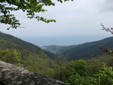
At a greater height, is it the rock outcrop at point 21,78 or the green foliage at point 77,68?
the rock outcrop at point 21,78

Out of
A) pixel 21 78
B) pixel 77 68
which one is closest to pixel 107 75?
pixel 21 78

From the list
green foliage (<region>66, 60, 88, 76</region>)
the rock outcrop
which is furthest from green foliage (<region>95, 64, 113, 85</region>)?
green foliage (<region>66, 60, 88, 76</region>)

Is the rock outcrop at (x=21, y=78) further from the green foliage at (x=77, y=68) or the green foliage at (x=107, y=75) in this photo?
the green foliage at (x=77, y=68)

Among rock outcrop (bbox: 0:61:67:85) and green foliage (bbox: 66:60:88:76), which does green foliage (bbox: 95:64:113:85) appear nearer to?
rock outcrop (bbox: 0:61:67:85)

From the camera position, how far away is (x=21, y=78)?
7.29 metres

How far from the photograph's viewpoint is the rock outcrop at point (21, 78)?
23.0 ft

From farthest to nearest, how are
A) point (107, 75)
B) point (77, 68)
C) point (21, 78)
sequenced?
point (77, 68), point (107, 75), point (21, 78)

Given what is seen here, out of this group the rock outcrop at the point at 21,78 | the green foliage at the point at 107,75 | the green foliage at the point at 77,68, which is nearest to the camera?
the rock outcrop at the point at 21,78

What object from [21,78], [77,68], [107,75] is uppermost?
[21,78]

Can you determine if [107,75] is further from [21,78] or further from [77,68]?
[77,68]

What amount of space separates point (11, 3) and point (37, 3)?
1211 millimetres

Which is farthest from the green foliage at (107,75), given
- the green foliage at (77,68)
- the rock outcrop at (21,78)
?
the green foliage at (77,68)

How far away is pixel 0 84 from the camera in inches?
279

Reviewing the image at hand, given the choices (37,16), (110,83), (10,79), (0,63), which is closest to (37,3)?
(37,16)
